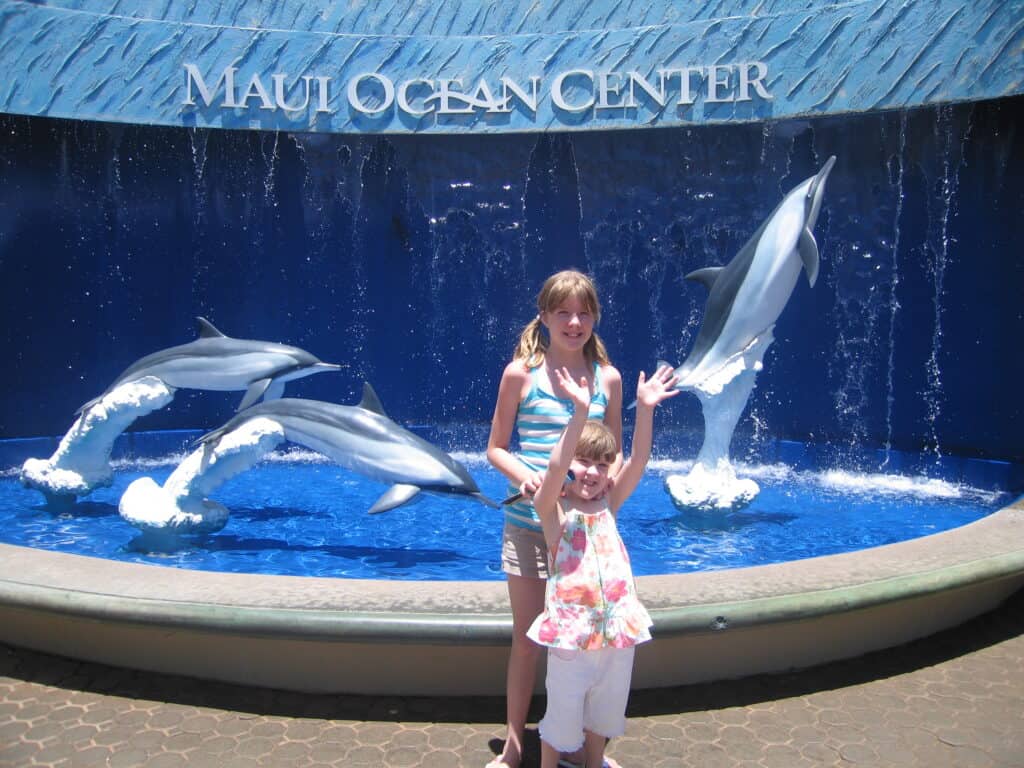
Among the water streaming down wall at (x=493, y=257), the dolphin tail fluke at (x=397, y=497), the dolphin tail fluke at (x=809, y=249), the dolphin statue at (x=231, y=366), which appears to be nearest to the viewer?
the dolphin tail fluke at (x=397, y=497)

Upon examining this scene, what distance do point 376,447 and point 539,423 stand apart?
123 inches

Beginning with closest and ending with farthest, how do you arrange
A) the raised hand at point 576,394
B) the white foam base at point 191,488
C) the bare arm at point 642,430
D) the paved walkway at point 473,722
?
the raised hand at point 576,394 < the bare arm at point 642,430 < the paved walkway at point 473,722 < the white foam base at point 191,488

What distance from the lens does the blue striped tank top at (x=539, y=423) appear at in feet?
11.4

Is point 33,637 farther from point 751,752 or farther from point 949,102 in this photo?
point 949,102

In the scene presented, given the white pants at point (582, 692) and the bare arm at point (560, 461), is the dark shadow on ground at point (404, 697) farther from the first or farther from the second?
the bare arm at point (560, 461)

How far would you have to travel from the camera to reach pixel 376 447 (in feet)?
21.0

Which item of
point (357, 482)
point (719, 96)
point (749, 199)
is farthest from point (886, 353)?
point (357, 482)

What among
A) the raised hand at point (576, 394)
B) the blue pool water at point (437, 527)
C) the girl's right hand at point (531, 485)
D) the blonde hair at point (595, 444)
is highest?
the raised hand at point (576, 394)

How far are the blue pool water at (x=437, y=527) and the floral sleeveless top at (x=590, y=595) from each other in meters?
3.30

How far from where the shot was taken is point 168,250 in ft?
43.0

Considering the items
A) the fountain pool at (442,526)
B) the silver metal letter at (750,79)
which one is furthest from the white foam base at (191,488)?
the silver metal letter at (750,79)

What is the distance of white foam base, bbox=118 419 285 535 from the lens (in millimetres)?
7043

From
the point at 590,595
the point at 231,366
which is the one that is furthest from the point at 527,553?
the point at 231,366

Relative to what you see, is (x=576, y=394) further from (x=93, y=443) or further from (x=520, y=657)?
(x=93, y=443)
